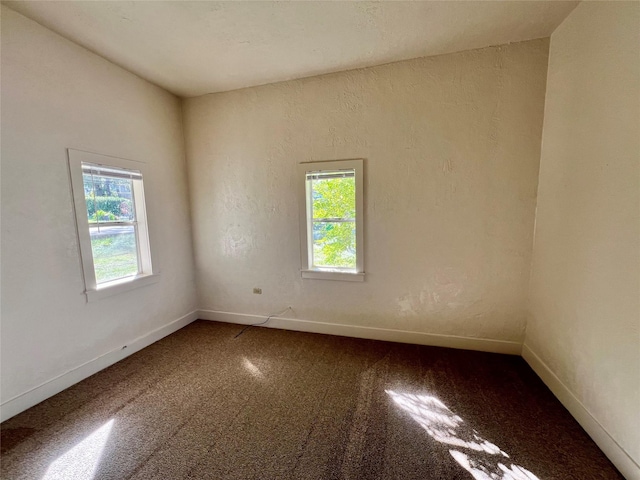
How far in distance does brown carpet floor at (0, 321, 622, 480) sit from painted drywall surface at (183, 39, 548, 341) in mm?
639

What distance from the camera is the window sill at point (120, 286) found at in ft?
7.69

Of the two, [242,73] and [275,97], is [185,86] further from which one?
[275,97]

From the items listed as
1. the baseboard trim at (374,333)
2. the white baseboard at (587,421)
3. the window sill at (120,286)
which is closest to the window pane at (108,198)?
the window sill at (120,286)

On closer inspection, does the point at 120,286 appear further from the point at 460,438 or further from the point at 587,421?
the point at 587,421

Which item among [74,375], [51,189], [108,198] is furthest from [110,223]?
[74,375]

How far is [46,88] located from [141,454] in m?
2.79

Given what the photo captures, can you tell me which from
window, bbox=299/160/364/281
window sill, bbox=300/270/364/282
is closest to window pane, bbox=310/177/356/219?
window, bbox=299/160/364/281

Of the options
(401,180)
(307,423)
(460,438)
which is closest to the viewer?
(460,438)

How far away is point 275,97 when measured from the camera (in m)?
2.93

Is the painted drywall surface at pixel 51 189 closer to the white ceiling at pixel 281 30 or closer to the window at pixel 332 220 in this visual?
the white ceiling at pixel 281 30

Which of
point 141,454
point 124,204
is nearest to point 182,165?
point 124,204

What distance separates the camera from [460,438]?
1.63 meters

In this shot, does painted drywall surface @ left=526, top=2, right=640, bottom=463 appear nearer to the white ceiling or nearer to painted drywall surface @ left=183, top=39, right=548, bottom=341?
painted drywall surface @ left=183, top=39, right=548, bottom=341

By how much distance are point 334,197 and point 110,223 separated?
2.31 m
